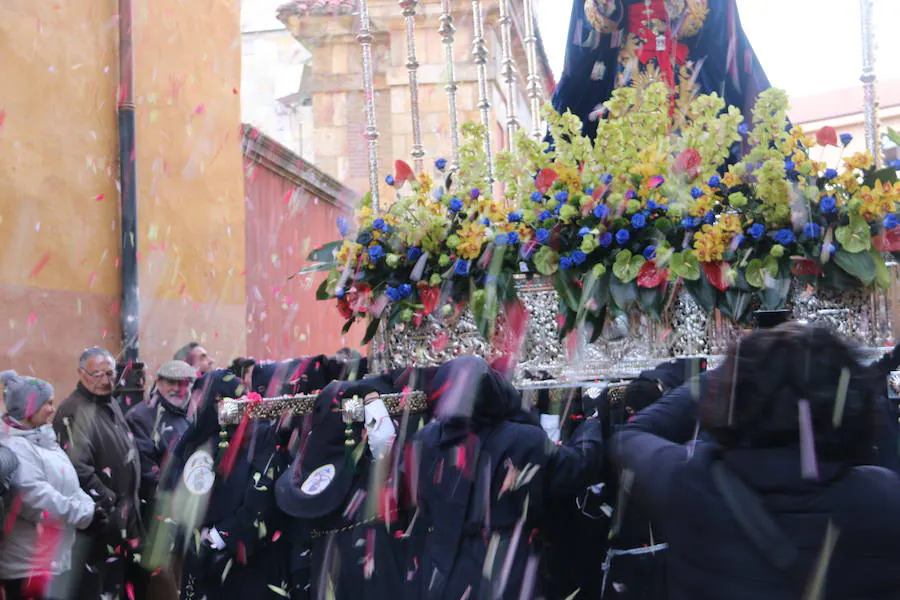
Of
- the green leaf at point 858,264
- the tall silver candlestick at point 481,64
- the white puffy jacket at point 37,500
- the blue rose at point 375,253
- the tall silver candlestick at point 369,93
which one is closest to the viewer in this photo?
the green leaf at point 858,264

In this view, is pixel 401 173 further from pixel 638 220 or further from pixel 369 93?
pixel 638 220

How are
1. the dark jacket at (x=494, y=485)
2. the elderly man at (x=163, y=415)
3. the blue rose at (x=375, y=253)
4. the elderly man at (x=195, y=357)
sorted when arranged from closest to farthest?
the dark jacket at (x=494, y=485)
the blue rose at (x=375, y=253)
the elderly man at (x=163, y=415)
the elderly man at (x=195, y=357)

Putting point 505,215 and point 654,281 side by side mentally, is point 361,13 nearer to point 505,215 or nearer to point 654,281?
point 505,215

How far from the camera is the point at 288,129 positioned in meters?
16.6

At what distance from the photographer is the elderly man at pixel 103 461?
4.95 meters

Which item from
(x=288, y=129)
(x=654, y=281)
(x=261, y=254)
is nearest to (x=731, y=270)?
(x=654, y=281)

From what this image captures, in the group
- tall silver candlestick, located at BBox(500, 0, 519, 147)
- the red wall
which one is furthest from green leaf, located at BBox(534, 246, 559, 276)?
the red wall

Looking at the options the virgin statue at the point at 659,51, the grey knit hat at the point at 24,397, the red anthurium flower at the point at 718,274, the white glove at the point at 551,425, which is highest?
the virgin statue at the point at 659,51

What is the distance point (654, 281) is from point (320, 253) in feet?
4.95

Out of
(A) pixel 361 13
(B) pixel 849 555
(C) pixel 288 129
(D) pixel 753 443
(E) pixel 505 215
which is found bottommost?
(B) pixel 849 555

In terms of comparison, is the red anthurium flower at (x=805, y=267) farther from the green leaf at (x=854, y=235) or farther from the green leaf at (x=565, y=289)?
the green leaf at (x=565, y=289)

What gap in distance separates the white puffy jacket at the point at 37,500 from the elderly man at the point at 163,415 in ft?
3.33

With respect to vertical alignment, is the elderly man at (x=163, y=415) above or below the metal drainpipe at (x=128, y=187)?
below

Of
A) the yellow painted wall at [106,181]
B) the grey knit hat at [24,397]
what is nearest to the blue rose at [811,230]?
the grey knit hat at [24,397]
